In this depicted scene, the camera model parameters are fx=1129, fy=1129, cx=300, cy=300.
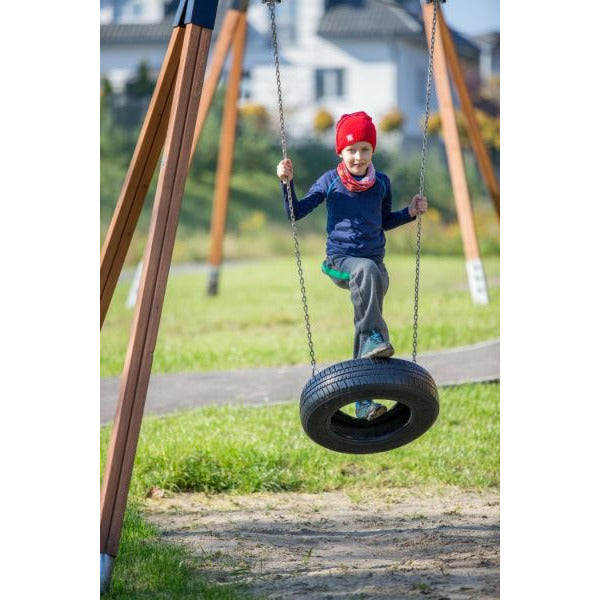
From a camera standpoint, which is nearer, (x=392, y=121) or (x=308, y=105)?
(x=392, y=121)

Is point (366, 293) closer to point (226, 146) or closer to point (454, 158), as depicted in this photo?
point (454, 158)

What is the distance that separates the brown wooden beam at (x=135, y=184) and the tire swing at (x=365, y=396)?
692 millimetres

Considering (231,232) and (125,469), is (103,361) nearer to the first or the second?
(125,469)

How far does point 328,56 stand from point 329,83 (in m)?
0.61

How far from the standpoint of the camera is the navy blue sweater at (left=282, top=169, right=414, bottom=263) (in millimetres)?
4656

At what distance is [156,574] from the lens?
4.65 m

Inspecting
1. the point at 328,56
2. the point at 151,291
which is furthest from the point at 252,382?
the point at 328,56

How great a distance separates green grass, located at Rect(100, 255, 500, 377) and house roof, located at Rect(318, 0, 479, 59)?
5.08 meters

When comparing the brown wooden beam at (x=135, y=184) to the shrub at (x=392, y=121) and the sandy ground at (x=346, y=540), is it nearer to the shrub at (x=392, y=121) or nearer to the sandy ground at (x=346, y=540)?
the sandy ground at (x=346, y=540)

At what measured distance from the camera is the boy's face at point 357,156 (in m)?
4.66

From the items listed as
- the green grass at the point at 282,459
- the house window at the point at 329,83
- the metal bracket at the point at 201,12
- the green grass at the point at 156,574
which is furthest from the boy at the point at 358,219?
the house window at the point at 329,83
